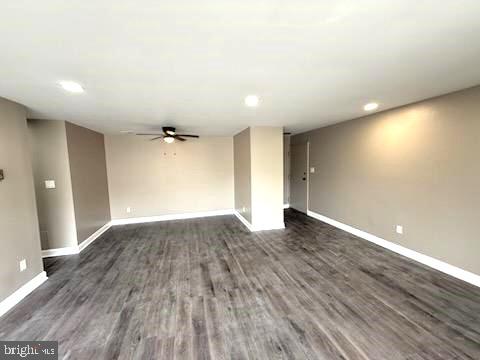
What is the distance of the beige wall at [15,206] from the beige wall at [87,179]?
3.32 feet

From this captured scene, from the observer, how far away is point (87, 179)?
4191mm

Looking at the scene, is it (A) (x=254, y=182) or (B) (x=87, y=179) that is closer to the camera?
(B) (x=87, y=179)

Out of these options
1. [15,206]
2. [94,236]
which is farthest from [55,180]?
[94,236]

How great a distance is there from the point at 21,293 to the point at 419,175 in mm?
5406

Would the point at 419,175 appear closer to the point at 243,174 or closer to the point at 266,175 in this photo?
the point at 266,175

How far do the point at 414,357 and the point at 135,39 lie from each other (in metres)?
3.05

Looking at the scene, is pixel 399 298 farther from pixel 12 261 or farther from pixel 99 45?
pixel 12 261

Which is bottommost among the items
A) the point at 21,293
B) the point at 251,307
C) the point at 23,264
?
the point at 251,307

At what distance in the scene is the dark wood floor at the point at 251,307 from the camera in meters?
1.72

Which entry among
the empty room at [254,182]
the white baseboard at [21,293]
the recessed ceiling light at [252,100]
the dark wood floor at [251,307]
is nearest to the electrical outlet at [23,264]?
the empty room at [254,182]

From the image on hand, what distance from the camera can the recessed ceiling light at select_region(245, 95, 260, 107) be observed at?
2.52 m

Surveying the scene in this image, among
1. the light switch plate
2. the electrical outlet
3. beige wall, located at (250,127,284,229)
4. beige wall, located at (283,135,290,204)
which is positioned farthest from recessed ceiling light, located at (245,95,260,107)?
beige wall, located at (283,135,290,204)

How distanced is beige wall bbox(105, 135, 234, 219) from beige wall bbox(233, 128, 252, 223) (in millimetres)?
377

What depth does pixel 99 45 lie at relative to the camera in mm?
1385
